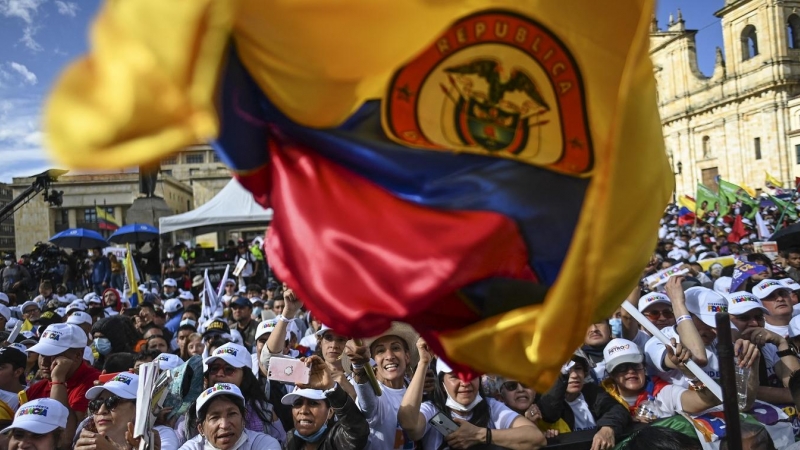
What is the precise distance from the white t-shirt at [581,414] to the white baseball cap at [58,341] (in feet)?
12.3

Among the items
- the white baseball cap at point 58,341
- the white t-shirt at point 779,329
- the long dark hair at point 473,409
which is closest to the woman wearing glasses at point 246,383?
the long dark hair at point 473,409

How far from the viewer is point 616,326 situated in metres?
5.53

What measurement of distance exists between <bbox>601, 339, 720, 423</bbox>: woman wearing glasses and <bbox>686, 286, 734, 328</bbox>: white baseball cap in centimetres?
65

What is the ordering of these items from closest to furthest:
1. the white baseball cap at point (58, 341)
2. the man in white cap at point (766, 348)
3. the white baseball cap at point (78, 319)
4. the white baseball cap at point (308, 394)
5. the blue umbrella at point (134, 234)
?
the white baseball cap at point (308, 394), the man in white cap at point (766, 348), the white baseball cap at point (58, 341), the white baseball cap at point (78, 319), the blue umbrella at point (134, 234)

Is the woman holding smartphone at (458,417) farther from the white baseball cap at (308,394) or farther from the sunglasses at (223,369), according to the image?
the sunglasses at (223,369)

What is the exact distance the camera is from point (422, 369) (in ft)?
11.3

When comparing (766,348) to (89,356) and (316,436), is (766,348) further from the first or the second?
(89,356)

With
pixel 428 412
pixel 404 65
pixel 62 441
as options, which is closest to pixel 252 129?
pixel 404 65

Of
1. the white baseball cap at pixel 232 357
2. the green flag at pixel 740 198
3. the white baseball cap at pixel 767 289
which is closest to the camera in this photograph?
the white baseball cap at pixel 232 357

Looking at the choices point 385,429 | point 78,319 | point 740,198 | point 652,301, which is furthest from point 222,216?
point 740,198

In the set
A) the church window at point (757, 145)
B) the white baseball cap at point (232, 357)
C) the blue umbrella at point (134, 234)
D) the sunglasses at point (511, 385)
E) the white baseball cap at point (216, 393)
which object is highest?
the church window at point (757, 145)

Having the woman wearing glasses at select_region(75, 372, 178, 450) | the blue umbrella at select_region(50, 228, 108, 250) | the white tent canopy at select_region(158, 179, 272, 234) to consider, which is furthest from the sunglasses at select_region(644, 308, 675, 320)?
the blue umbrella at select_region(50, 228, 108, 250)

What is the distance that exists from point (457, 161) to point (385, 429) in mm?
2118

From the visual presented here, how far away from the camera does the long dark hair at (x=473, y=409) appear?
3.73m
